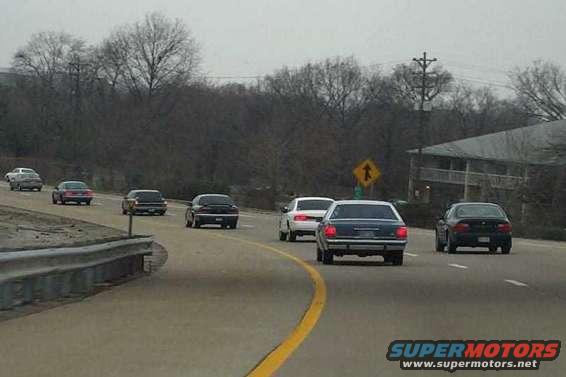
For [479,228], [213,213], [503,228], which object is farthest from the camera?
[213,213]

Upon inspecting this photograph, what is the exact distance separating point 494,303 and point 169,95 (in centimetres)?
9218

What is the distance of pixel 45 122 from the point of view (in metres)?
119

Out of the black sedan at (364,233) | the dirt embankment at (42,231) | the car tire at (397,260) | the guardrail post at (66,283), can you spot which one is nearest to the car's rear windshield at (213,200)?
the dirt embankment at (42,231)

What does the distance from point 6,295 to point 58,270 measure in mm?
1847

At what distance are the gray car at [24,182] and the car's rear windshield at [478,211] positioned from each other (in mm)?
58427

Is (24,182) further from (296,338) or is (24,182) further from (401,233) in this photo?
(296,338)

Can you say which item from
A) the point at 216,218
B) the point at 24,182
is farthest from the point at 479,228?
the point at 24,182

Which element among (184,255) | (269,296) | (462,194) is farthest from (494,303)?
(462,194)

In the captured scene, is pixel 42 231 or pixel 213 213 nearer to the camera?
pixel 42 231

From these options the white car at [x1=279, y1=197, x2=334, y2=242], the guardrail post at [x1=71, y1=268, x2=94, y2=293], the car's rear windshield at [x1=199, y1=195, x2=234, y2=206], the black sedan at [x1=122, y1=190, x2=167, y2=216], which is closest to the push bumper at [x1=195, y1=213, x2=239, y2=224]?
the car's rear windshield at [x1=199, y1=195, x2=234, y2=206]

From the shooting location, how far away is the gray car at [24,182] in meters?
82.2

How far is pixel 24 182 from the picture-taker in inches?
3236

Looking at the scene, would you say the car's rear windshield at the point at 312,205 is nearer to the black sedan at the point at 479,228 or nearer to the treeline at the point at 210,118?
the black sedan at the point at 479,228

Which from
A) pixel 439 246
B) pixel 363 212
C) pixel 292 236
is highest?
pixel 363 212
